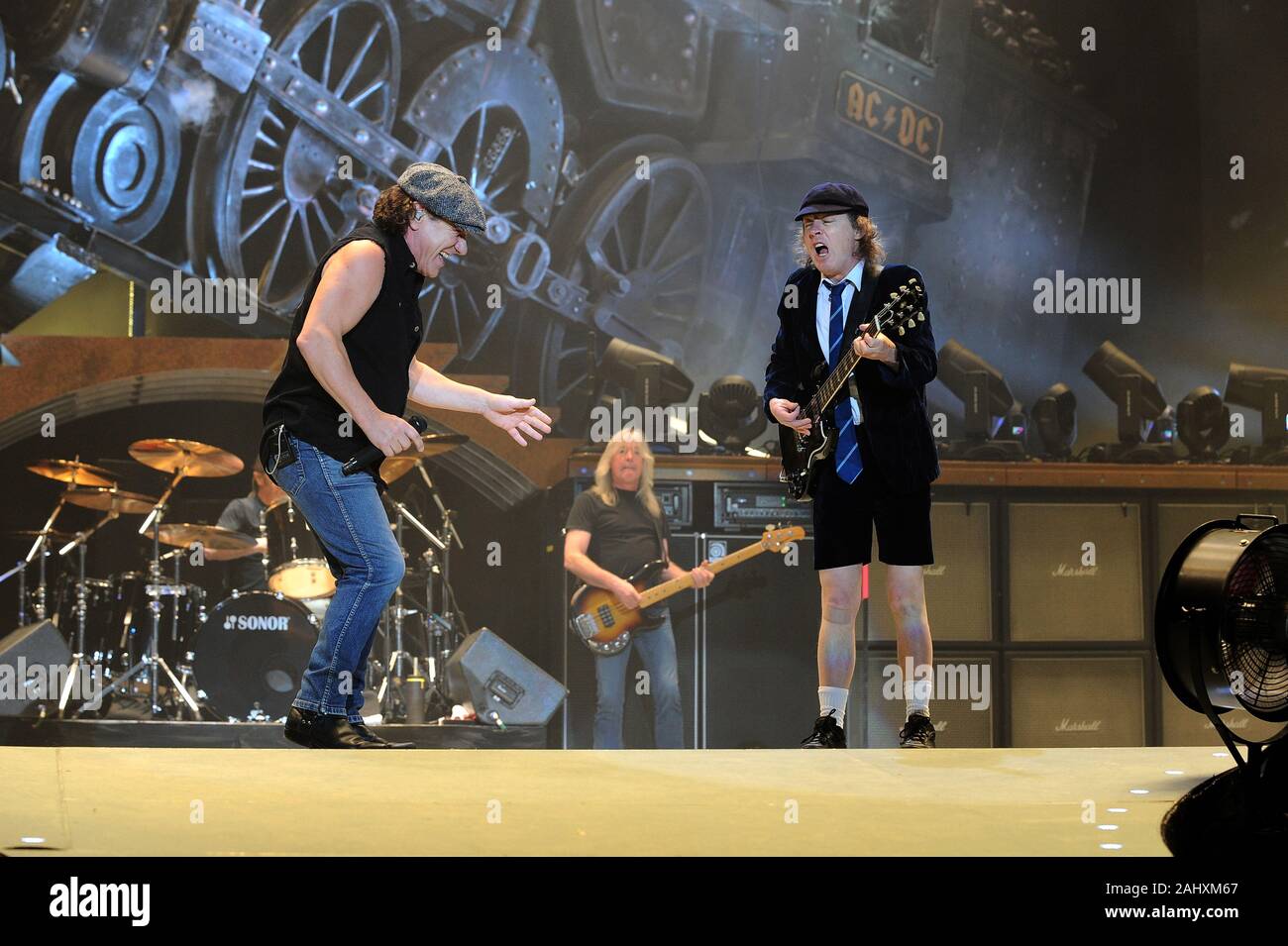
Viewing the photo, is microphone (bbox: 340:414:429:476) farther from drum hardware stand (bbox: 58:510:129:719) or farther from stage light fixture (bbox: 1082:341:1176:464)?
stage light fixture (bbox: 1082:341:1176:464)

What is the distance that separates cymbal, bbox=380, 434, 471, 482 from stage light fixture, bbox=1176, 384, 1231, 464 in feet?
11.6

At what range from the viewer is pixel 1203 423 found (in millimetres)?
6637

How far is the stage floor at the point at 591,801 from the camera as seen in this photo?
1.73 metres

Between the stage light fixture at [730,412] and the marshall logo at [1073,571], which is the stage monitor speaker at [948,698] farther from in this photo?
the stage light fixture at [730,412]

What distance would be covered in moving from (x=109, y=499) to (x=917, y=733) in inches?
158

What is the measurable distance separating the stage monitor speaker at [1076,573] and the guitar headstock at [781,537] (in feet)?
3.36

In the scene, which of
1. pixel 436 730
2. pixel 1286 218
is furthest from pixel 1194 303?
pixel 436 730

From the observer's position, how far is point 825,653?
351 cm

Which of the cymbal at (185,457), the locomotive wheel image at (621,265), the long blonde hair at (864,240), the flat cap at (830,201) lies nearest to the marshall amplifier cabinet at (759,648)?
the locomotive wheel image at (621,265)

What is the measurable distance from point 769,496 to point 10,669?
11.1 ft

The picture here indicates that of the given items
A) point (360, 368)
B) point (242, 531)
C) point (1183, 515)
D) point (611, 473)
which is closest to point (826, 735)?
point (360, 368)

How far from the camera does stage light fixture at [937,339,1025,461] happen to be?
632 centimetres

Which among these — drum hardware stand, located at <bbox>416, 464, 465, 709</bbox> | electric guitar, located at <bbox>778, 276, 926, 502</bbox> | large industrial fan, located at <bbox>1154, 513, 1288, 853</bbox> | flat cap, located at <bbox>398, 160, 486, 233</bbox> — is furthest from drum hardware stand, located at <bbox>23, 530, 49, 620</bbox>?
large industrial fan, located at <bbox>1154, 513, 1288, 853</bbox>
